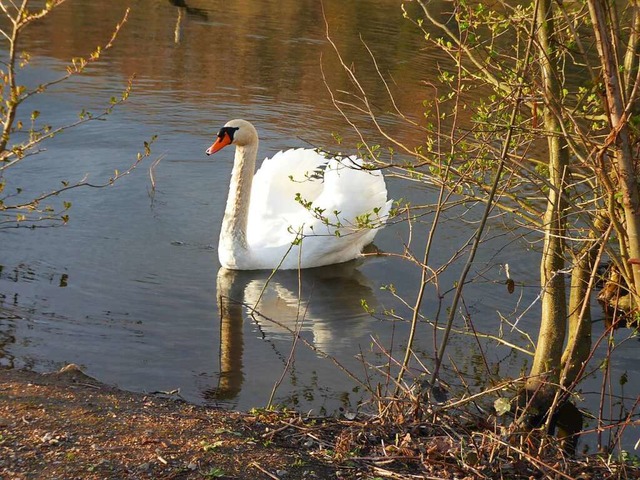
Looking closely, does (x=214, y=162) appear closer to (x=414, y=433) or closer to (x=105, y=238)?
(x=105, y=238)

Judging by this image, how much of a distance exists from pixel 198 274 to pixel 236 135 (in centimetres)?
175

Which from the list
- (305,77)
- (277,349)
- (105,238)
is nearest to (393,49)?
(305,77)

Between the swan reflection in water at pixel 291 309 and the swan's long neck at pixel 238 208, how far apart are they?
9.9 inches

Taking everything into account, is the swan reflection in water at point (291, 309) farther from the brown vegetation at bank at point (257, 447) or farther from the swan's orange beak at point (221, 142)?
the brown vegetation at bank at point (257, 447)

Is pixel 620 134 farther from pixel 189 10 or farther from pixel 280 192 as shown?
pixel 189 10

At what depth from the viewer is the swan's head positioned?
9.91m

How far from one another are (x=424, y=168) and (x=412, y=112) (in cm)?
361

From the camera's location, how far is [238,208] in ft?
32.0

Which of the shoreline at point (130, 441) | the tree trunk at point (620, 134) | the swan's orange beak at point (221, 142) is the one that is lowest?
the shoreline at point (130, 441)

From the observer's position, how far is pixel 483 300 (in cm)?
874

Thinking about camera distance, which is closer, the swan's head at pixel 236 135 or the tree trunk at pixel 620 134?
the tree trunk at pixel 620 134

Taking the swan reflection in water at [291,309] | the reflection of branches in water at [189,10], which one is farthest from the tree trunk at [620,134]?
the reflection of branches in water at [189,10]

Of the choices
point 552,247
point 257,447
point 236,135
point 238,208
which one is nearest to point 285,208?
point 238,208

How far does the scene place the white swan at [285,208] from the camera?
9.38 m
